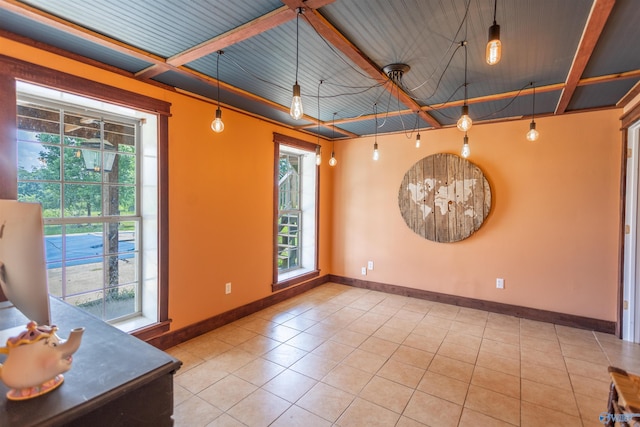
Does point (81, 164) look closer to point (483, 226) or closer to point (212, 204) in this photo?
point (212, 204)

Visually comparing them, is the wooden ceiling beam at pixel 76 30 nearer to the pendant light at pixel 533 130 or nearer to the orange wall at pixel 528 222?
the pendant light at pixel 533 130

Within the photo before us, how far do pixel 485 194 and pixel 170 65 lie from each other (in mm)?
3752

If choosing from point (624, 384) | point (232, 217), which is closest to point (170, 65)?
point (232, 217)

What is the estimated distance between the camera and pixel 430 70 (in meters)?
2.46

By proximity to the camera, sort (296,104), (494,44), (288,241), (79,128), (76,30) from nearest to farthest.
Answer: (494,44) → (296,104) → (76,30) → (79,128) → (288,241)

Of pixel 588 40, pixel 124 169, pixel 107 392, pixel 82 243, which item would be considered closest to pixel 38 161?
pixel 124 169

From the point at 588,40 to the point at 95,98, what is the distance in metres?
3.49

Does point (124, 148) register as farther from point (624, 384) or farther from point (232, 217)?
point (624, 384)

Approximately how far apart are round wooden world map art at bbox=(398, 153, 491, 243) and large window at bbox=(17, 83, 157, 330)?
333 cm

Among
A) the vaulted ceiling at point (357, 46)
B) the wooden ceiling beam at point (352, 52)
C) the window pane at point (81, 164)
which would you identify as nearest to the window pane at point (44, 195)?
the window pane at point (81, 164)

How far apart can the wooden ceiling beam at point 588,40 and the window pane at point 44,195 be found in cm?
373

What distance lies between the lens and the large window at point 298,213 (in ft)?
15.2

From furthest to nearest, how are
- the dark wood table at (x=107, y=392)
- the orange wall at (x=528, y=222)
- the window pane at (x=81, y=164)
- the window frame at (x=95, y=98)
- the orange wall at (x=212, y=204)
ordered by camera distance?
the orange wall at (x=528, y=222), the orange wall at (x=212, y=204), the window pane at (x=81, y=164), the window frame at (x=95, y=98), the dark wood table at (x=107, y=392)

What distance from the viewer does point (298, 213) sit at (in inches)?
192
